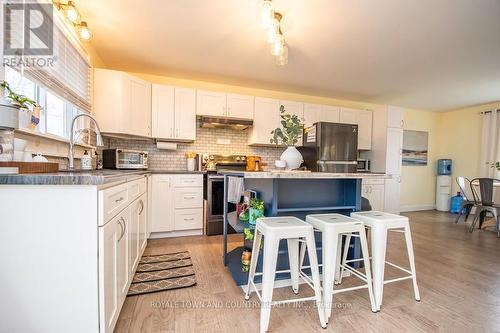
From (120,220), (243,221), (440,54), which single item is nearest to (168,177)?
(243,221)

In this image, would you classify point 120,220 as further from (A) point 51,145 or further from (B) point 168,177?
(B) point 168,177

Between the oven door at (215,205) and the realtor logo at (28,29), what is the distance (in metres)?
2.13

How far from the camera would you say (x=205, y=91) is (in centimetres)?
361

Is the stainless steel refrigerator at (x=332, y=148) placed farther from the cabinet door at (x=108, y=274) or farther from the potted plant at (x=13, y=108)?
the potted plant at (x=13, y=108)

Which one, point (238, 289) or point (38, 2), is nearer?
point (38, 2)

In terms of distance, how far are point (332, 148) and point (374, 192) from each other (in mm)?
1405

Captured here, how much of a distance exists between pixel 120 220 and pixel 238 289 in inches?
42.7

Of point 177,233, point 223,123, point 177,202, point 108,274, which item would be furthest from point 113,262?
point 223,123

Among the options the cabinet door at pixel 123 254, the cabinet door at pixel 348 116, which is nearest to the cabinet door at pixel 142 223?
the cabinet door at pixel 123 254

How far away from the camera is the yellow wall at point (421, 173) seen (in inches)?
219

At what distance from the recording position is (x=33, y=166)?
1.30 metres

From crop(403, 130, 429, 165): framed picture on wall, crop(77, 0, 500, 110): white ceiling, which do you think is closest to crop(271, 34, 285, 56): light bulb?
crop(77, 0, 500, 110): white ceiling

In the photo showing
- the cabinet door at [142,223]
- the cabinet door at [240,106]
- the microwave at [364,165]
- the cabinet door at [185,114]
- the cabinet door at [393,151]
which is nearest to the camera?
the cabinet door at [142,223]

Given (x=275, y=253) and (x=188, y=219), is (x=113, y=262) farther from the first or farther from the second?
(x=188, y=219)
